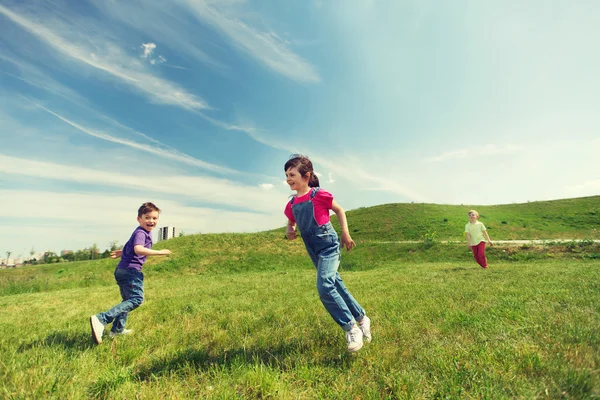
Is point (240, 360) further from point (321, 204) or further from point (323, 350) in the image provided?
point (321, 204)

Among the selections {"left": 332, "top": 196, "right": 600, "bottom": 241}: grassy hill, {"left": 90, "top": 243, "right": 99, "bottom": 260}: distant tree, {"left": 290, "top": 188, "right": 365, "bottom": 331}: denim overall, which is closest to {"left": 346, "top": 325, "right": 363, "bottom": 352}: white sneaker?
{"left": 290, "top": 188, "right": 365, "bottom": 331}: denim overall

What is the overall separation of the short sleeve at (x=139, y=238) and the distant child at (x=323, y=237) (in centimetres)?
271

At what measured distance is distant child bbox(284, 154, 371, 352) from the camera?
12.6 ft

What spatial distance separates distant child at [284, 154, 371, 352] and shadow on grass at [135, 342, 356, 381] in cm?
50

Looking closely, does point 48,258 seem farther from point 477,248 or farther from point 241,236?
point 477,248

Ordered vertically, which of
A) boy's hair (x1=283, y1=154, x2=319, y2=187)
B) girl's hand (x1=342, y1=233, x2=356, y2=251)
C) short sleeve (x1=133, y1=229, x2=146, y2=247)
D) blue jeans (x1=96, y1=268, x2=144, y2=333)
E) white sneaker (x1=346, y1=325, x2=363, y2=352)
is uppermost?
boy's hair (x1=283, y1=154, x2=319, y2=187)

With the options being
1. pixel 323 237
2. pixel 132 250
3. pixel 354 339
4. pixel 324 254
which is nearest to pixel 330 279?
pixel 324 254

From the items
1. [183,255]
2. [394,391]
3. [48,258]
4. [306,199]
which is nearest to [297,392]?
[394,391]

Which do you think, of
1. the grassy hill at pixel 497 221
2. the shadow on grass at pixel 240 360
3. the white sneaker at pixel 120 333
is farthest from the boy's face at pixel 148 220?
the grassy hill at pixel 497 221

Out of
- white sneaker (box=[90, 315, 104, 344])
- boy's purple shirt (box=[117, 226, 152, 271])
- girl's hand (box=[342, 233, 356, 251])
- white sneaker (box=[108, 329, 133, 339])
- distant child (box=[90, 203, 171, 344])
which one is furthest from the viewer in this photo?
boy's purple shirt (box=[117, 226, 152, 271])

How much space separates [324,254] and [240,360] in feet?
5.55

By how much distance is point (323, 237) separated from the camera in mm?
4164

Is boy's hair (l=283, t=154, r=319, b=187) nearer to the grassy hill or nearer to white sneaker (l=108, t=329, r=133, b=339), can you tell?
white sneaker (l=108, t=329, r=133, b=339)

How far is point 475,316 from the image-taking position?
4590 millimetres
